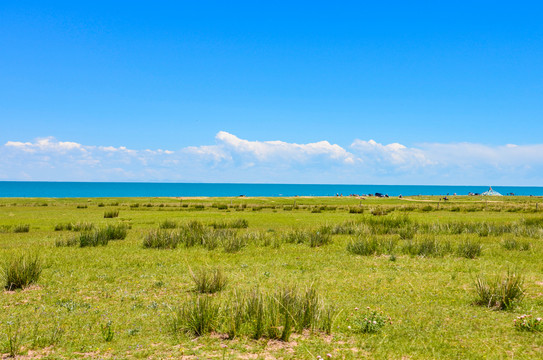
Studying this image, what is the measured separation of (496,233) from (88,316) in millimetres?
29403

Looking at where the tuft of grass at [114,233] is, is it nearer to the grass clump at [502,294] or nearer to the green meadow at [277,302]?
Answer: the green meadow at [277,302]

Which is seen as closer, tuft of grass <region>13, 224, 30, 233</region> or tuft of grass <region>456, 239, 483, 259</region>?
tuft of grass <region>456, 239, 483, 259</region>

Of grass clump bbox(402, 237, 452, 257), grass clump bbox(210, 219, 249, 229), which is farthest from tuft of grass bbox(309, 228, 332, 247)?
grass clump bbox(210, 219, 249, 229)

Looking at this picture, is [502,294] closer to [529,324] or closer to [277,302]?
[529,324]

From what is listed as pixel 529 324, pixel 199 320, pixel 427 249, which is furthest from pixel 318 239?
pixel 199 320

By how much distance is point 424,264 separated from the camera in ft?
61.1

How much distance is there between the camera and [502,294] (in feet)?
39.1

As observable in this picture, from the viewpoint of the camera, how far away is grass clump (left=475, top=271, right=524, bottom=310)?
11.8 meters

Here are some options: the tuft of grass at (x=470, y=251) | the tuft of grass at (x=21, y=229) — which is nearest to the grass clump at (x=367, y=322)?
the tuft of grass at (x=470, y=251)

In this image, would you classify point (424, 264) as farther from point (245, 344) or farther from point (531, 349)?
point (245, 344)

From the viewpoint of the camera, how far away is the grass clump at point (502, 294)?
11.8 meters

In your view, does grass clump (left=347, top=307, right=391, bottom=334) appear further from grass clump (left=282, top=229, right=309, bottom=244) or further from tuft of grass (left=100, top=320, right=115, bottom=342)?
grass clump (left=282, top=229, right=309, bottom=244)

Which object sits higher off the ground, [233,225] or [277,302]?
[277,302]

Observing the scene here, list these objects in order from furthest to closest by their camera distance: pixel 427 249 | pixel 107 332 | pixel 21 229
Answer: pixel 21 229, pixel 427 249, pixel 107 332
